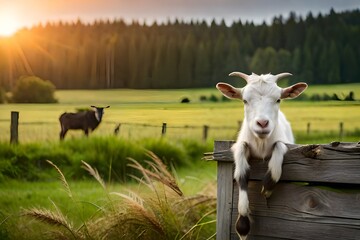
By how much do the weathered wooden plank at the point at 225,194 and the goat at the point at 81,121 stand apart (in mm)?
3514

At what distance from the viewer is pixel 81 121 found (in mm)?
6664

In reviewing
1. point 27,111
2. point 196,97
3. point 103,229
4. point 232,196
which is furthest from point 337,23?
point 232,196

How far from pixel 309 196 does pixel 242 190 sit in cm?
29

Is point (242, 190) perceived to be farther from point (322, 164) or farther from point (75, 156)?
point (75, 156)

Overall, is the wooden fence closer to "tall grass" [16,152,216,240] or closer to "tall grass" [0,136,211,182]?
"tall grass" [16,152,216,240]

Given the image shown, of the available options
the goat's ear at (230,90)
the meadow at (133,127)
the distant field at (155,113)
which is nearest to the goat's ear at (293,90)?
the goat's ear at (230,90)

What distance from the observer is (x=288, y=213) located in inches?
113

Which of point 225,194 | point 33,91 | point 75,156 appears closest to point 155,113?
point 75,156

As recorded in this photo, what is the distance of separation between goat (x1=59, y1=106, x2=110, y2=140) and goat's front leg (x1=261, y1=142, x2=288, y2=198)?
3810 mm

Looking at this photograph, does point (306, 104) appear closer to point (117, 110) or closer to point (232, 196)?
point (117, 110)

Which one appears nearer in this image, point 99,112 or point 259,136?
point 259,136

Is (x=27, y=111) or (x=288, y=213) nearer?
(x=288, y=213)

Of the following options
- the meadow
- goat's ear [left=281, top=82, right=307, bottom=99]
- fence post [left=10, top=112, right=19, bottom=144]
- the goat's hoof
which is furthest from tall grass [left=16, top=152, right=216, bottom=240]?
fence post [left=10, top=112, right=19, bottom=144]

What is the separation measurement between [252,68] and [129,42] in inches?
55.2
